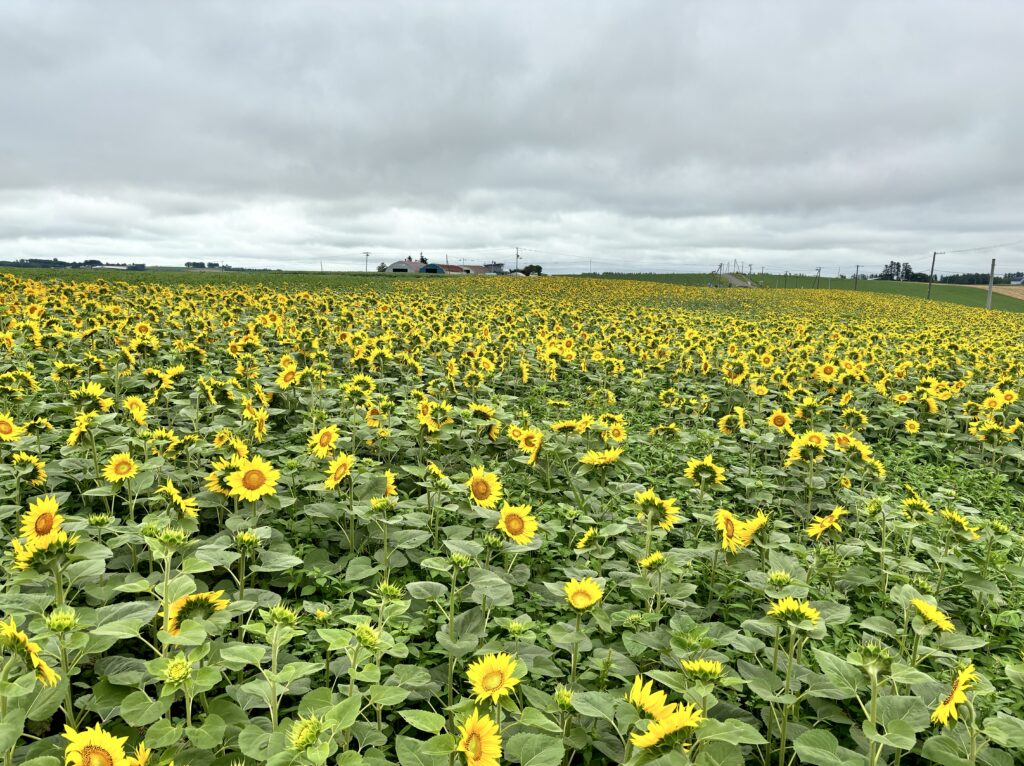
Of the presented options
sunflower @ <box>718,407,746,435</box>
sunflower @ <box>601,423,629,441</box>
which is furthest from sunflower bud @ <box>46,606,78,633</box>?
sunflower @ <box>718,407,746,435</box>

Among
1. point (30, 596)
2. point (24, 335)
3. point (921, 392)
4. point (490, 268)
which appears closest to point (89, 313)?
point (24, 335)

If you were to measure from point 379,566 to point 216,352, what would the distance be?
6.02m

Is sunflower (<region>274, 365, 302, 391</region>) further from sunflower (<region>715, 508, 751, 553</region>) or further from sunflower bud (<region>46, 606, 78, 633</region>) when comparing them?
sunflower (<region>715, 508, 751, 553</region>)

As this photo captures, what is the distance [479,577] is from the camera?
7.89ft

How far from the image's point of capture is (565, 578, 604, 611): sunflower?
2.10 m

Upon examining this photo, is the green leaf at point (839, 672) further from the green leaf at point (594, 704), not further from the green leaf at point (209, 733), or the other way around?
the green leaf at point (209, 733)

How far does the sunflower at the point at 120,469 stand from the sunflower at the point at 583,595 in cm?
242

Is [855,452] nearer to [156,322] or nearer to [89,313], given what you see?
[156,322]

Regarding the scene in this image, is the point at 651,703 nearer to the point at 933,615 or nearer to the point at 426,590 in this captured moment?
the point at 426,590

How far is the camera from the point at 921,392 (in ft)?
23.4

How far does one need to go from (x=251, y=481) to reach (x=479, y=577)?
4.48 feet

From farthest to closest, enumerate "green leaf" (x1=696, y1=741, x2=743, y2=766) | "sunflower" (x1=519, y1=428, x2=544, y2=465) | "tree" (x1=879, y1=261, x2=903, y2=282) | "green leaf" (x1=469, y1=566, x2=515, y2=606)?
"tree" (x1=879, y1=261, x2=903, y2=282) → "sunflower" (x1=519, y1=428, x2=544, y2=465) → "green leaf" (x1=469, y1=566, x2=515, y2=606) → "green leaf" (x1=696, y1=741, x2=743, y2=766)

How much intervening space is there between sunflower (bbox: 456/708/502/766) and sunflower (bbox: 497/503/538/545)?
1.38m

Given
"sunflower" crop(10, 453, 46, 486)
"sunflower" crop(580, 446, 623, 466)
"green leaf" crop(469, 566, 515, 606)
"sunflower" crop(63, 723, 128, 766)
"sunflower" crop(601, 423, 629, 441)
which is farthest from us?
"sunflower" crop(601, 423, 629, 441)
